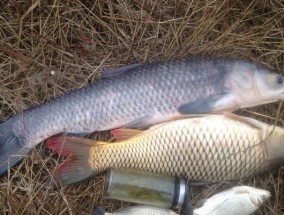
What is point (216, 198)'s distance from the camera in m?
2.66

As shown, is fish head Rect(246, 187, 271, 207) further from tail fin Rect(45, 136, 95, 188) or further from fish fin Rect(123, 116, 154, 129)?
tail fin Rect(45, 136, 95, 188)

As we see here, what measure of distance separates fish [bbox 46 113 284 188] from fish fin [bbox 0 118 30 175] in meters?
0.28

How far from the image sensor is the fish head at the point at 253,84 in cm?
270

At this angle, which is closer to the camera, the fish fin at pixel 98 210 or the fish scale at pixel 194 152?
the fish scale at pixel 194 152

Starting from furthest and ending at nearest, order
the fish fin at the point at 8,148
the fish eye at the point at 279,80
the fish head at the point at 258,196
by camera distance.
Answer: the fish fin at the point at 8,148, the fish eye at the point at 279,80, the fish head at the point at 258,196

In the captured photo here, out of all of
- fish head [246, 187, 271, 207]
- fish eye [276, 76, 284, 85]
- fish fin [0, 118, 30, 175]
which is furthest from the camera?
fish fin [0, 118, 30, 175]

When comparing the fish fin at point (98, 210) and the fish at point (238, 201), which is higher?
the fish at point (238, 201)

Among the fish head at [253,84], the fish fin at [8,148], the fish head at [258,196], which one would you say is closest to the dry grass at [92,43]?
the fish fin at [8,148]

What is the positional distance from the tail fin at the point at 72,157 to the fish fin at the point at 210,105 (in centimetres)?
59

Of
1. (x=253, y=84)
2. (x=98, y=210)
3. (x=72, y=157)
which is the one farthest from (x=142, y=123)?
(x=253, y=84)

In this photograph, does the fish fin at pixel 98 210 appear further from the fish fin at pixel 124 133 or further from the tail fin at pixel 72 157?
the fish fin at pixel 124 133

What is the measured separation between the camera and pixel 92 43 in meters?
3.07

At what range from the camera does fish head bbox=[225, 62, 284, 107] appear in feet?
8.84

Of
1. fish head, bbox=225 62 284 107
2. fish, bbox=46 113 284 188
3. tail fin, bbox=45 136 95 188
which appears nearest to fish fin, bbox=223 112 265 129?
fish, bbox=46 113 284 188
